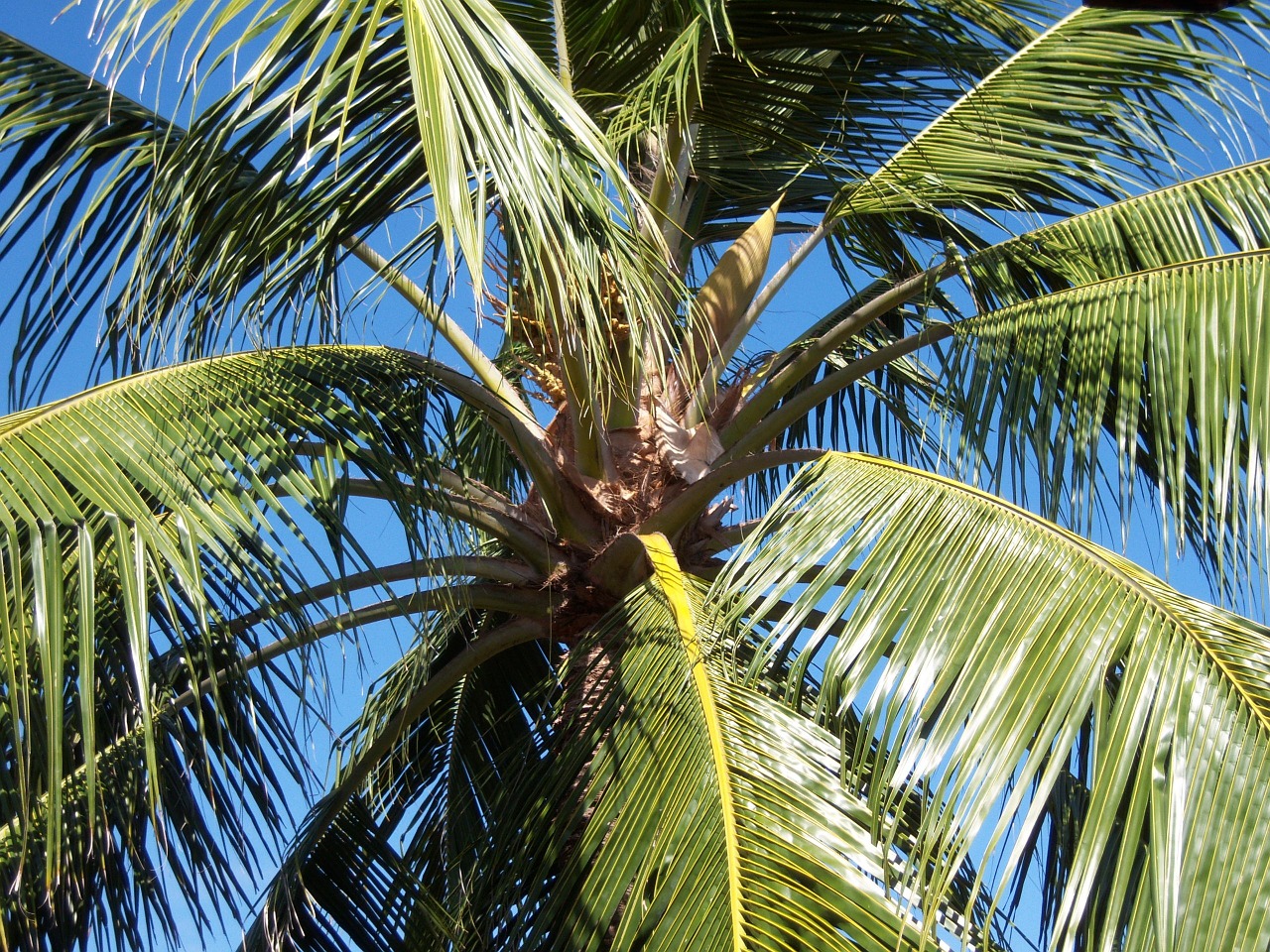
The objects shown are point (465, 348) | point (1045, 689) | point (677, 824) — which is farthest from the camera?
point (465, 348)

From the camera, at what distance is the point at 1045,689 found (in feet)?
7.20

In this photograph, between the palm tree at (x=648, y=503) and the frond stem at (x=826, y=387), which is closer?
the palm tree at (x=648, y=503)

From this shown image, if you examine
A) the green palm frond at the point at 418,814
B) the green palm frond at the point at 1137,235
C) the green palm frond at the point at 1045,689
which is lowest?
the green palm frond at the point at 418,814

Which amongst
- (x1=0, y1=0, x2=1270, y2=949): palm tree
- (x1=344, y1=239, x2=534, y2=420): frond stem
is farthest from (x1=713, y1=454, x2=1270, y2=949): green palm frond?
(x1=344, y1=239, x2=534, y2=420): frond stem

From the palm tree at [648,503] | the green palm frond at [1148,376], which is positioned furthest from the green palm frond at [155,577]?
the green palm frond at [1148,376]

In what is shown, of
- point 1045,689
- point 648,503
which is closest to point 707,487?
point 648,503

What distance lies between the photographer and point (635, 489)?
11.2 feet

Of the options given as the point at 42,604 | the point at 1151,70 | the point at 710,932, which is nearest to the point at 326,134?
the point at 42,604

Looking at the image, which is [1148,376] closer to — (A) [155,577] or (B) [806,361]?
(B) [806,361]

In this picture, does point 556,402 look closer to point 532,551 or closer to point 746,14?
point 532,551

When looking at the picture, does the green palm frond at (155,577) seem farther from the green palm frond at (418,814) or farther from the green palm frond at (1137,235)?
the green palm frond at (1137,235)

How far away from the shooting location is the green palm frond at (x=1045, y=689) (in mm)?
1939

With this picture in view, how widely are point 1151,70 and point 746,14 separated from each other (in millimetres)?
1195

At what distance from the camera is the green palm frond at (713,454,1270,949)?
1.94 m
